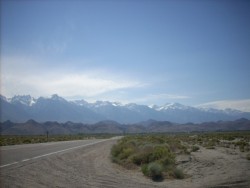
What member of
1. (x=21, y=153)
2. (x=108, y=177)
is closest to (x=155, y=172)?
(x=108, y=177)

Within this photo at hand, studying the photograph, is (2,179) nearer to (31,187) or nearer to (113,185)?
(31,187)

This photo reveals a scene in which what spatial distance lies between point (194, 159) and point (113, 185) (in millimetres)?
9515

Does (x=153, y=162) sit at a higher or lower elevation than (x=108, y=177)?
higher

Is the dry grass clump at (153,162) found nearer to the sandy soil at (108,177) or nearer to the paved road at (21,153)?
the sandy soil at (108,177)

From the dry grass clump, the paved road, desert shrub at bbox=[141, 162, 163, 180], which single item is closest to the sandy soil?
desert shrub at bbox=[141, 162, 163, 180]

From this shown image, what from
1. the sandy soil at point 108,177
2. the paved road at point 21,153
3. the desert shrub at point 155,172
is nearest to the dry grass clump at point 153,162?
the desert shrub at point 155,172

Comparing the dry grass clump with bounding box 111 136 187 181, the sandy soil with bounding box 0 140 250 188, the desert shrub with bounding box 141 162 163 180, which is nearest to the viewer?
→ the sandy soil with bounding box 0 140 250 188

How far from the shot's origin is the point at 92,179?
1446 centimetres

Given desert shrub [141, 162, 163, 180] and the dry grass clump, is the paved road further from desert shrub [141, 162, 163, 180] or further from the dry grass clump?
desert shrub [141, 162, 163, 180]

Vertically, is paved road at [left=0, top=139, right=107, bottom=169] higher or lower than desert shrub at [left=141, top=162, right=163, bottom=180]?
higher

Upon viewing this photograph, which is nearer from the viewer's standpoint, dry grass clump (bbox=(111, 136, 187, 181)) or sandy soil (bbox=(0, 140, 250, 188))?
sandy soil (bbox=(0, 140, 250, 188))


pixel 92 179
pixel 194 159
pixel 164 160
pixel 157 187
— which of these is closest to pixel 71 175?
pixel 92 179

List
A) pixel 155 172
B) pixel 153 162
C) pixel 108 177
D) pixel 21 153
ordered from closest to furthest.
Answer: pixel 108 177
pixel 155 172
pixel 153 162
pixel 21 153

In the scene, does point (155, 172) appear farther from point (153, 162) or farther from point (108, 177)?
point (108, 177)
